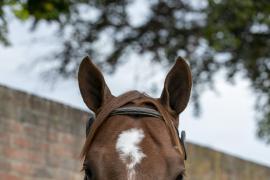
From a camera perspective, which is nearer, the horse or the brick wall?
the horse

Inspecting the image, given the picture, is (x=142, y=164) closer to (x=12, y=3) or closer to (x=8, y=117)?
(x=8, y=117)

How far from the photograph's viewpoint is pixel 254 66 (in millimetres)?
11992

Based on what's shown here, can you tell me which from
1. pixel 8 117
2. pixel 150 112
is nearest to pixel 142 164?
pixel 150 112

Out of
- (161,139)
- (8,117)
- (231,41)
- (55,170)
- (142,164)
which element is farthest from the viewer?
(231,41)

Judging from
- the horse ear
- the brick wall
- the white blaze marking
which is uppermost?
the horse ear

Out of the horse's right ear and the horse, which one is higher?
the horse's right ear

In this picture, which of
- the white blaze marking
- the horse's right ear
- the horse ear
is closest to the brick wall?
the horse's right ear

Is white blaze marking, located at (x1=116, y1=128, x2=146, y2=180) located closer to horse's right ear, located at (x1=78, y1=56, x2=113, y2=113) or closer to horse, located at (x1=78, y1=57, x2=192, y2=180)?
horse, located at (x1=78, y1=57, x2=192, y2=180)

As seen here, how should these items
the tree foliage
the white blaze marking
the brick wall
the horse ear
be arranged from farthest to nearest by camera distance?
the tree foliage
the brick wall
the horse ear
the white blaze marking

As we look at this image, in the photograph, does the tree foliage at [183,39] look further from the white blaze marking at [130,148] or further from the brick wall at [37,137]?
the white blaze marking at [130,148]

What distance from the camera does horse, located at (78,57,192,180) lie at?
118 inches

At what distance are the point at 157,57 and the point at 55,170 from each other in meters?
5.08

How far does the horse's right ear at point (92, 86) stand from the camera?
3480 mm

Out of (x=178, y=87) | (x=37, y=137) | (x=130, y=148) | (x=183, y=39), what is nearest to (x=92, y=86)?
(x=178, y=87)
